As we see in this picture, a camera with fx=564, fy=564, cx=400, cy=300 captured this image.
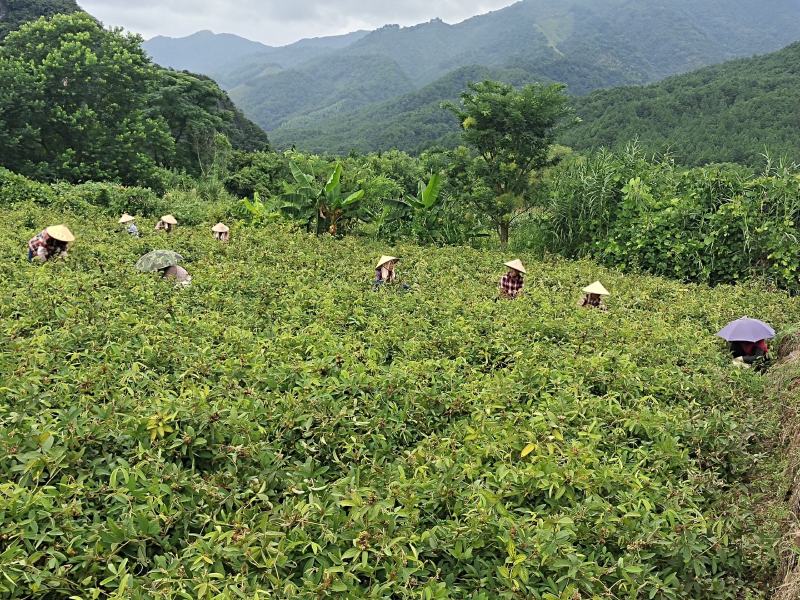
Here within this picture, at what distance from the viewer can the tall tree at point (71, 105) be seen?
16.9 m

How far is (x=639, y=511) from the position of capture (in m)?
2.46

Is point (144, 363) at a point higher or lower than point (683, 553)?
higher

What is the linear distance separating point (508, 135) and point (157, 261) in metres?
7.49

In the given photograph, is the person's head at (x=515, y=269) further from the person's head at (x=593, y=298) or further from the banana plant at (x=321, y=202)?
the banana plant at (x=321, y=202)

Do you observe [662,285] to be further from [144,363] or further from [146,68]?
[146,68]

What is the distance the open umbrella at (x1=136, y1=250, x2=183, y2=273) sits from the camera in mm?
6516

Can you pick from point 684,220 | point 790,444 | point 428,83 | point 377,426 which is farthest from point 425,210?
point 428,83

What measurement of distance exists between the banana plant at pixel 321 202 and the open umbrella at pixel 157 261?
15.2 ft

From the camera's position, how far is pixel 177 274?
638cm

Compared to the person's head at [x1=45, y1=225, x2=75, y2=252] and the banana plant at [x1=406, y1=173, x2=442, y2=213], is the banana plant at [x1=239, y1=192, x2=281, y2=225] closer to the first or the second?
the banana plant at [x1=406, y1=173, x2=442, y2=213]

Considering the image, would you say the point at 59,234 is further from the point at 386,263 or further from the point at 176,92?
the point at 176,92

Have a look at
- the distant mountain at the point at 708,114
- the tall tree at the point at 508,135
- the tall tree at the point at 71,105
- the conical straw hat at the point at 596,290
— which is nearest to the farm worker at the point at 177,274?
the conical straw hat at the point at 596,290

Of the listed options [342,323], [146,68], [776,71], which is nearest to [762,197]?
[342,323]

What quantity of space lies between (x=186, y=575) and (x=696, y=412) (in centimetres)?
313
